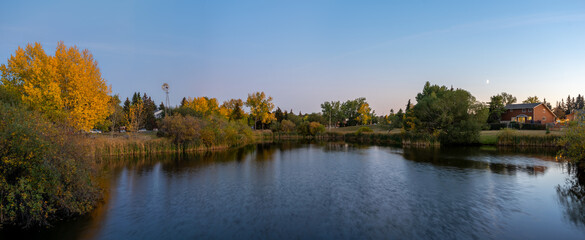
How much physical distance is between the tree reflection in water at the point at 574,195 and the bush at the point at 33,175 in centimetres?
2144

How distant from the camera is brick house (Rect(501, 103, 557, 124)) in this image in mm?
65425

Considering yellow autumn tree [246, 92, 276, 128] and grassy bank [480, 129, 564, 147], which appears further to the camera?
yellow autumn tree [246, 92, 276, 128]

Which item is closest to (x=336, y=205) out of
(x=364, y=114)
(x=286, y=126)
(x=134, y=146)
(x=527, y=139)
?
(x=134, y=146)

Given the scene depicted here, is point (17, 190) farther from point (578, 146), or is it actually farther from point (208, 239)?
point (578, 146)

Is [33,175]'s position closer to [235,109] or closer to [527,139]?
[527,139]

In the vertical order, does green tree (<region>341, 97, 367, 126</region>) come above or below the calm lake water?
above

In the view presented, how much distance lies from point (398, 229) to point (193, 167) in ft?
63.5

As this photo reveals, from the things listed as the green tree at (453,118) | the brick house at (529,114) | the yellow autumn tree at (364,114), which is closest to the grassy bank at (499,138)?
the green tree at (453,118)

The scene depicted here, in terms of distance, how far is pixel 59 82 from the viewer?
2609 centimetres

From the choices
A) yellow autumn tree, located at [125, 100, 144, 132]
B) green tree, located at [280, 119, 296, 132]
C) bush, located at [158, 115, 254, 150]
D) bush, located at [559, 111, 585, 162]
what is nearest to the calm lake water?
bush, located at [559, 111, 585, 162]

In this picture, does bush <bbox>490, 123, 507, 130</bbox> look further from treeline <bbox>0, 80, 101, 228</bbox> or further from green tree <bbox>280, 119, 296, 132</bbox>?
treeline <bbox>0, 80, 101, 228</bbox>

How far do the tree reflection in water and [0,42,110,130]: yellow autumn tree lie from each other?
3455cm

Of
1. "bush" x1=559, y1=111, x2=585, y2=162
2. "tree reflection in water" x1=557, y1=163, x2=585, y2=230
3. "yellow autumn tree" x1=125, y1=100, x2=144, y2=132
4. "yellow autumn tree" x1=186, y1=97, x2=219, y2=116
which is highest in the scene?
"yellow autumn tree" x1=186, y1=97, x2=219, y2=116

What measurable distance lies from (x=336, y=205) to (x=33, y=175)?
12.8 meters
